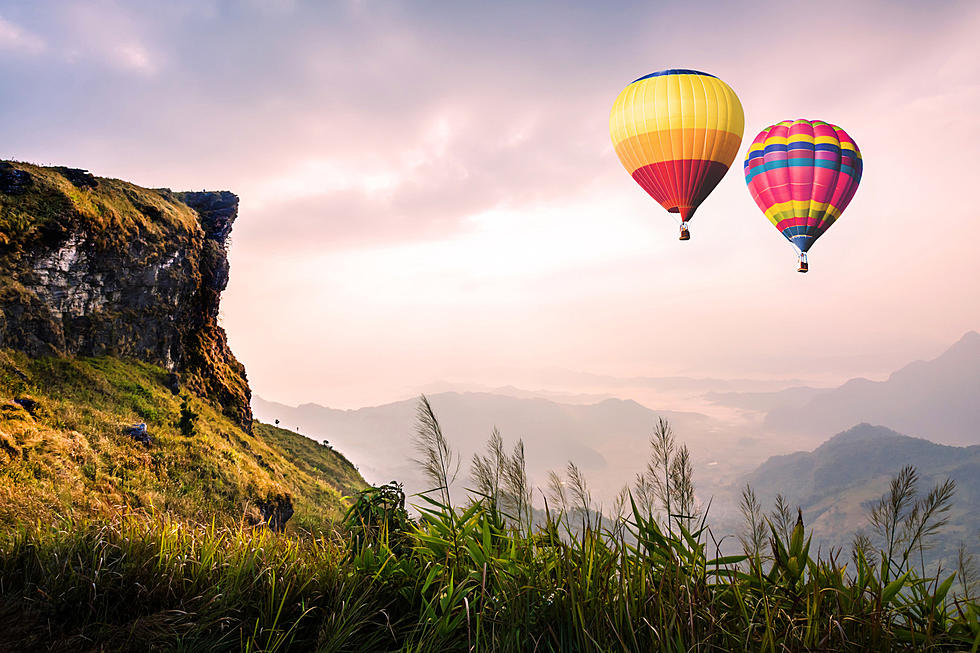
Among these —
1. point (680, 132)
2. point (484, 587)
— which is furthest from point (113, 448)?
point (680, 132)

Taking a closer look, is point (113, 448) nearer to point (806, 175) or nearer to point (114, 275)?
point (114, 275)

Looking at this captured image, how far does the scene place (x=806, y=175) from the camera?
93.7 ft

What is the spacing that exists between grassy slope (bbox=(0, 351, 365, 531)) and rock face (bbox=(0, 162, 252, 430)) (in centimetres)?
158

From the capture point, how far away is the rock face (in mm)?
19938

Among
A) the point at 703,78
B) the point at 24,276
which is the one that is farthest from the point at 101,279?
the point at 703,78

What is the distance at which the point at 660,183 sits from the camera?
85.7 feet

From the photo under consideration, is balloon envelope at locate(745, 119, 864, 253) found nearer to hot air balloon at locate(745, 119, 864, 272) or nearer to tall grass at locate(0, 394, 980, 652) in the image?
hot air balloon at locate(745, 119, 864, 272)

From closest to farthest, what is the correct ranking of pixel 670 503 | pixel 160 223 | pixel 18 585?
pixel 18 585 < pixel 670 503 < pixel 160 223

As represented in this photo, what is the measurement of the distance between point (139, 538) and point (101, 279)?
25.6 m

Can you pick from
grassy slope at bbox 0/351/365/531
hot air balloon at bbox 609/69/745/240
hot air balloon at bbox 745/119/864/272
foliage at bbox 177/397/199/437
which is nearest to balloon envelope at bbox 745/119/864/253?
hot air balloon at bbox 745/119/864/272

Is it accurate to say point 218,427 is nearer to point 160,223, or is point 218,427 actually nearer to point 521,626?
point 160,223

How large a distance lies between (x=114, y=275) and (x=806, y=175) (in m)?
37.9


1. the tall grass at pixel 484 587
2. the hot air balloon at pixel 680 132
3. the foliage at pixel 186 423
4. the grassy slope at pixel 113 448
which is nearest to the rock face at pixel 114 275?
the grassy slope at pixel 113 448

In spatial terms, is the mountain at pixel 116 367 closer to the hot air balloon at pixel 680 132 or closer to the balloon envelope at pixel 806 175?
the hot air balloon at pixel 680 132
